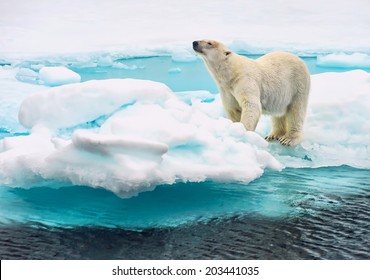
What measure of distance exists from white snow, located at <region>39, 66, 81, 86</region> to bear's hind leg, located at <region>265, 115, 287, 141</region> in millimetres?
1288

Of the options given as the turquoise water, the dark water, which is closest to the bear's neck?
the turquoise water

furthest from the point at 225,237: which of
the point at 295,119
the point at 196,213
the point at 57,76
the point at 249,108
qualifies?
the point at 57,76

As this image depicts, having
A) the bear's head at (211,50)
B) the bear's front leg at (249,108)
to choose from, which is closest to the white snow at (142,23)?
the bear's head at (211,50)

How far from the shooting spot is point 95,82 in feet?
12.1

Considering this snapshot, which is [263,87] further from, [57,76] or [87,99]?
[57,76]

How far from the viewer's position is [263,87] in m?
4.10

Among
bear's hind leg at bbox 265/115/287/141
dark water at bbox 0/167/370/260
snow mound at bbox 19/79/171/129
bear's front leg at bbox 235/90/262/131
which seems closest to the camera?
dark water at bbox 0/167/370/260

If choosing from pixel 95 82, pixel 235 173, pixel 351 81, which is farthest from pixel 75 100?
pixel 351 81

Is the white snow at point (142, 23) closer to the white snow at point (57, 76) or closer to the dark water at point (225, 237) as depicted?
the white snow at point (57, 76)

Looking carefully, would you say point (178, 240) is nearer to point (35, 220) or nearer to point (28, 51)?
point (35, 220)

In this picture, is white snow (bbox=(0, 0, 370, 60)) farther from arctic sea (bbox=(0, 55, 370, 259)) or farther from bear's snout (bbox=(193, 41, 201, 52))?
arctic sea (bbox=(0, 55, 370, 259))

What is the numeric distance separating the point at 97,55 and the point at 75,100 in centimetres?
62

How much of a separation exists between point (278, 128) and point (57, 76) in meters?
1.46

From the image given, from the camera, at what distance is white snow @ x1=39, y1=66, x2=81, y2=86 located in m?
4.10
